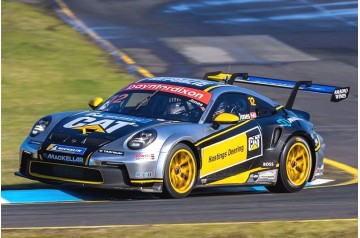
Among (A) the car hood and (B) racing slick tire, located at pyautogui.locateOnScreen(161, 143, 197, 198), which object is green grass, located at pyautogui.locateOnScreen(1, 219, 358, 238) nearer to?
(B) racing slick tire, located at pyautogui.locateOnScreen(161, 143, 197, 198)

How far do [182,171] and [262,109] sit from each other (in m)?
1.70

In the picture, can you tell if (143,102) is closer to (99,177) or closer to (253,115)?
(253,115)

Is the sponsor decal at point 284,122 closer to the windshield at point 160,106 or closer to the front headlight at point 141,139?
the windshield at point 160,106

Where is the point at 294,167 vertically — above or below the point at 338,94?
below

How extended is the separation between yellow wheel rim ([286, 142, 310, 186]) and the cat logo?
1.72 feet

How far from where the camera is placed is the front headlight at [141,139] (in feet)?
33.3

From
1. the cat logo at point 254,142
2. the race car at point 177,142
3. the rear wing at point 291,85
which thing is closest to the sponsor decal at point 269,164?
the race car at point 177,142

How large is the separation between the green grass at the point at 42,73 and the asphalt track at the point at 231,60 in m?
0.67

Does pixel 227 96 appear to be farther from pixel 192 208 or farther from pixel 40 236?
pixel 40 236

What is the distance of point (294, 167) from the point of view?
463 inches

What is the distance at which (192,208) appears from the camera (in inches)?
381

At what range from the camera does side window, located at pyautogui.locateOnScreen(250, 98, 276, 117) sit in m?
11.6

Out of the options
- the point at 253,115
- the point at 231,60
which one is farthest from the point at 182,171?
the point at 231,60

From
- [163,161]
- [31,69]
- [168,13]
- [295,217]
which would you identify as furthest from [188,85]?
[168,13]
